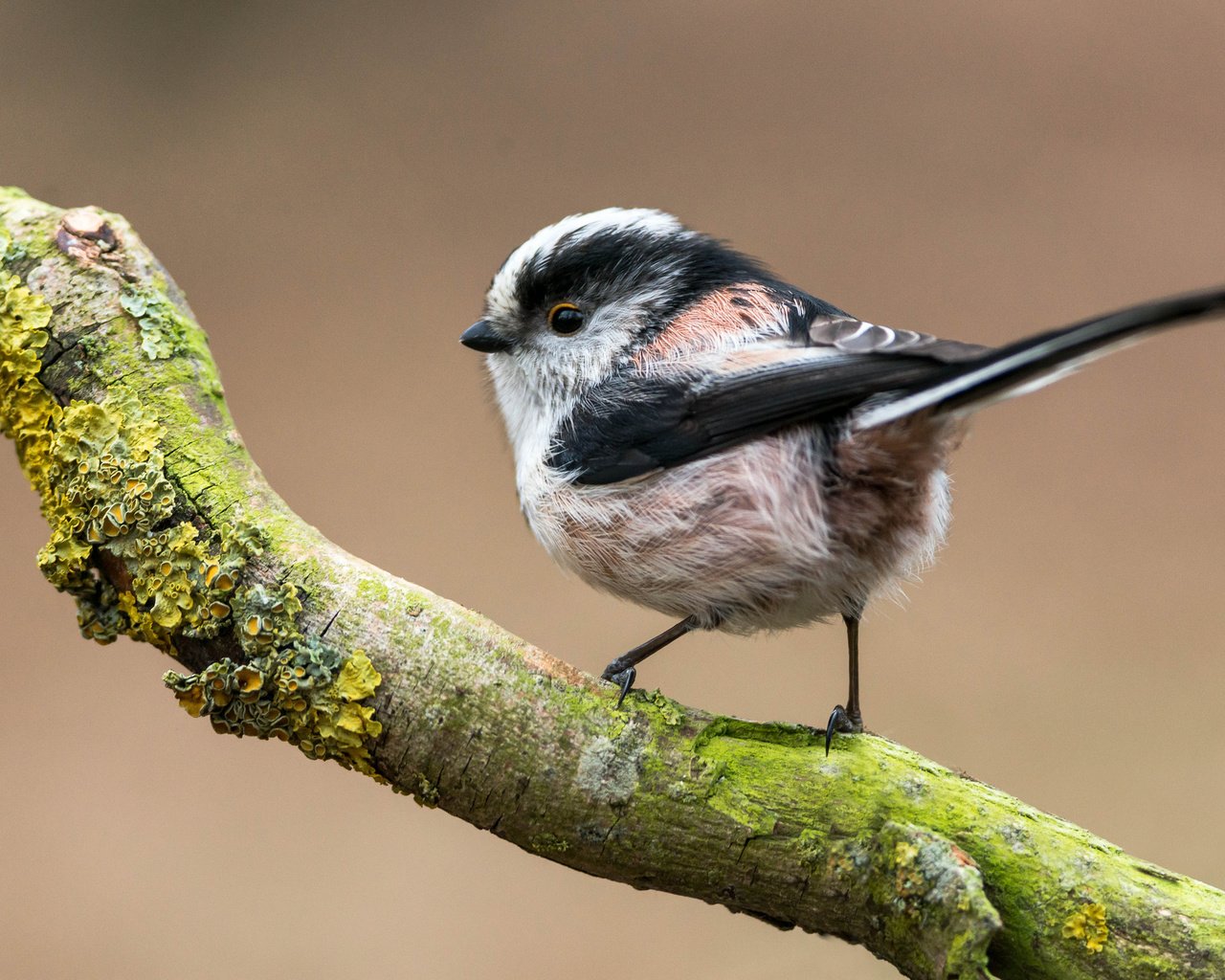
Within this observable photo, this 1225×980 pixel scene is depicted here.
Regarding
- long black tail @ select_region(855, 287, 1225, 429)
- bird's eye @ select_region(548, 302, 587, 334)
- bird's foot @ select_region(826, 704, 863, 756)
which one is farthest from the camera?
bird's eye @ select_region(548, 302, 587, 334)

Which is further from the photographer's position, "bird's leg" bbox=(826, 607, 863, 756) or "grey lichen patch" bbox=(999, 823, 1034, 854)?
"bird's leg" bbox=(826, 607, 863, 756)

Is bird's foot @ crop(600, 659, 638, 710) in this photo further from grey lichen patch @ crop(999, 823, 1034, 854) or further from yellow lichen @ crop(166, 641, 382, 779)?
grey lichen patch @ crop(999, 823, 1034, 854)

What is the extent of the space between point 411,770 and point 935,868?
0.59 metres

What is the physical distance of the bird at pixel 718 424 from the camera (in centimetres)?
132

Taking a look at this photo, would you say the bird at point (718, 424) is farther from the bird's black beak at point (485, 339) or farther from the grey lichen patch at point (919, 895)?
the grey lichen patch at point (919, 895)

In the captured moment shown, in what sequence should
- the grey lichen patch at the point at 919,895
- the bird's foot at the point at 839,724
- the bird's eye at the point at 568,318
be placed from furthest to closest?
the bird's eye at the point at 568,318 < the bird's foot at the point at 839,724 < the grey lichen patch at the point at 919,895

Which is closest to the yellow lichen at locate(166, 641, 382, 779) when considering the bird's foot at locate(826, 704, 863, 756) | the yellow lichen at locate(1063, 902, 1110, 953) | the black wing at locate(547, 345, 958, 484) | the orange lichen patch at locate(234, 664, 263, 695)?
the orange lichen patch at locate(234, 664, 263, 695)

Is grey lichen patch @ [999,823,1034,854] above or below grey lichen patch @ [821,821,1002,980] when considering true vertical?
above

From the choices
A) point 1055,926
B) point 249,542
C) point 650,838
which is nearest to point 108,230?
point 249,542

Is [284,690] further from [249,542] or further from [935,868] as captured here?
[935,868]

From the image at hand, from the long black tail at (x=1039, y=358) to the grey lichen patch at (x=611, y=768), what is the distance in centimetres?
47

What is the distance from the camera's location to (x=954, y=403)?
124cm

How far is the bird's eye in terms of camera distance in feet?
5.39

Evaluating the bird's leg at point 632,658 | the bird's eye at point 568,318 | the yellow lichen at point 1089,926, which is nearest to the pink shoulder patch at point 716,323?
the bird's eye at point 568,318
